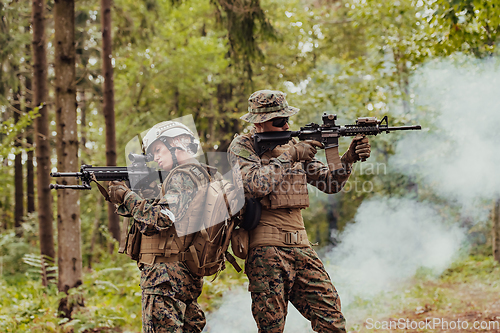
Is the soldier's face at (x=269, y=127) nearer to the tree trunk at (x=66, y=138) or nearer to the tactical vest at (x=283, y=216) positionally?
the tactical vest at (x=283, y=216)

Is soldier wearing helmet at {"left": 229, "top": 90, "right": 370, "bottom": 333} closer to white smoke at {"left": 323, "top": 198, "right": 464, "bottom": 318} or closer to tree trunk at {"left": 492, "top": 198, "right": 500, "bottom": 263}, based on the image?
white smoke at {"left": 323, "top": 198, "right": 464, "bottom": 318}

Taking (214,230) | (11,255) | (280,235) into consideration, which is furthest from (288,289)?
(11,255)

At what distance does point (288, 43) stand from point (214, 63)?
11.8ft

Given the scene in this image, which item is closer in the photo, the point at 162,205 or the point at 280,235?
the point at 162,205

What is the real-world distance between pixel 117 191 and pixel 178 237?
64 centimetres

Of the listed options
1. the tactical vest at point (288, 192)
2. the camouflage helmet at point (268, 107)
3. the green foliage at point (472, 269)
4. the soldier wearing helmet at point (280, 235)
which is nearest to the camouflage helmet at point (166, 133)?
the soldier wearing helmet at point (280, 235)

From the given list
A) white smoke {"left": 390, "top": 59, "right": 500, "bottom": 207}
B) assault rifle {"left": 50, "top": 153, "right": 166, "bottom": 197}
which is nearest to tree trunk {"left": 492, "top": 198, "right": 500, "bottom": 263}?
white smoke {"left": 390, "top": 59, "right": 500, "bottom": 207}

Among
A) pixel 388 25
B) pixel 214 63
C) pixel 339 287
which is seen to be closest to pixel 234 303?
pixel 339 287

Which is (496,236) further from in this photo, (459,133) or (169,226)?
(169,226)

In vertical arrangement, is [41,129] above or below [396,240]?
above

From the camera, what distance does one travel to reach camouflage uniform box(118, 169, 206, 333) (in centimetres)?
322

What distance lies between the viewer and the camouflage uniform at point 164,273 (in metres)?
3.22

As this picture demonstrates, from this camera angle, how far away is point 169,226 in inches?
127

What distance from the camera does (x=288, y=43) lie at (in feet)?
55.9
